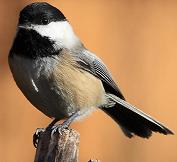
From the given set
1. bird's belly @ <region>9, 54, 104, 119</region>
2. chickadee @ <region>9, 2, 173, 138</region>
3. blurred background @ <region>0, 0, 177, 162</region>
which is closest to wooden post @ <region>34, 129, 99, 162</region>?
chickadee @ <region>9, 2, 173, 138</region>

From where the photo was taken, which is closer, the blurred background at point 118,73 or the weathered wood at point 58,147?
the weathered wood at point 58,147

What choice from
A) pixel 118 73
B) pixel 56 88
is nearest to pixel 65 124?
pixel 56 88

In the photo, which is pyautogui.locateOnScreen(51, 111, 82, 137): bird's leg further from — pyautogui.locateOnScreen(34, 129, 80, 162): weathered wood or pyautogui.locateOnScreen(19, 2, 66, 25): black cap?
pyautogui.locateOnScreen(19, 2, 66, 25): black cap

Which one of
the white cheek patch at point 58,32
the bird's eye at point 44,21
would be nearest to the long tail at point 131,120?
the white cheek patch at point 58,32

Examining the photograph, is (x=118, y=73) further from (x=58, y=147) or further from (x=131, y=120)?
(x=58, y=147)

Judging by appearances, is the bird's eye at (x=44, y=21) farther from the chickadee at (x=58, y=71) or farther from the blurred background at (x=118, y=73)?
the blurred background at (x=118, y=73)

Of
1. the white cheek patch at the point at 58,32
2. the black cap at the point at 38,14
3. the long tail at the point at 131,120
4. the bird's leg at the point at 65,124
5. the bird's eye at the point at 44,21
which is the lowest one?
the long tail at the point at 131,120

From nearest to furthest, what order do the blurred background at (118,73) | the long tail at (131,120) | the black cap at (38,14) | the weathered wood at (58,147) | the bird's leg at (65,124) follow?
the weathered wood at (58,147)
the bird's leg at (65,124)
the black cap at (38,14)
the long tail at (131,120)
the blurred background at (118,73)

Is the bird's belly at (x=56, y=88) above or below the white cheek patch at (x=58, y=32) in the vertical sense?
below
